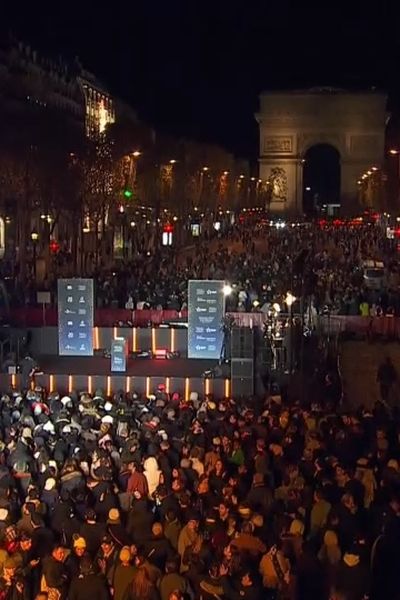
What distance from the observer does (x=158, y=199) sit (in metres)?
70.7

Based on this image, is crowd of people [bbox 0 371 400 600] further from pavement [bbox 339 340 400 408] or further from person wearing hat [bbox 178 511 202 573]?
pavement [bbox 339 340 400 408]

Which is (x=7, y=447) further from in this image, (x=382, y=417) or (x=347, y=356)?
(x=347, y=356)

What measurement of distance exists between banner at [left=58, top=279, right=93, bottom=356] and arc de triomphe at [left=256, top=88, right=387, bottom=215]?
8219 centimetres

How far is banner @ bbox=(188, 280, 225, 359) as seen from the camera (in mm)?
24562

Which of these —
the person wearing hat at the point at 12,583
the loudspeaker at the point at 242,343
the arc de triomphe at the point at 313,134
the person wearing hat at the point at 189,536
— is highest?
the arc de triomphe at the point at 313,134

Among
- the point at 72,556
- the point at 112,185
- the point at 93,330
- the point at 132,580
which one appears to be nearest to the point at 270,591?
the point at 132,580

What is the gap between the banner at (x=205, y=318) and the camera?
24.6 m

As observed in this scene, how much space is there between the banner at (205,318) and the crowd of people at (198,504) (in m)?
7.80

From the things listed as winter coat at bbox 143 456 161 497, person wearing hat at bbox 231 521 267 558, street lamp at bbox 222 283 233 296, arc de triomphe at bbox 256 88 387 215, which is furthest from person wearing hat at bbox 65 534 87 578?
arc de triomphe at bbox 256 88 387 215

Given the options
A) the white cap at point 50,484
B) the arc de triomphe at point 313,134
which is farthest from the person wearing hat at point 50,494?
the arc de triomphe at point 313,134

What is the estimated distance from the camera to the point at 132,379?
2191cm

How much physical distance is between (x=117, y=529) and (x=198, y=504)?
1.08 meters

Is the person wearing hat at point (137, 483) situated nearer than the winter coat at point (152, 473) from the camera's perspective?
Yes

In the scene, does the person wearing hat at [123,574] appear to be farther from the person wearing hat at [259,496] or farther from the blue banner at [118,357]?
the blue banner at [118,357]
